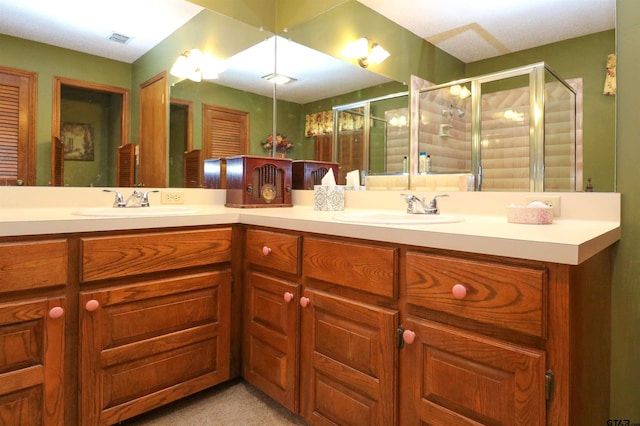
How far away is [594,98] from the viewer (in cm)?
128

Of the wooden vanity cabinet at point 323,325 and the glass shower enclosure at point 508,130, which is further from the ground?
the glass shower enclosure at point 508,130

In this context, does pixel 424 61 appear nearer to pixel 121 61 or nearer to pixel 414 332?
pixel 414 332

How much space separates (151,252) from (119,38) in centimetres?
115

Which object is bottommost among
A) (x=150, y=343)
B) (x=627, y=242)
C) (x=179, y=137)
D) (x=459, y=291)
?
(x=150, y=343)

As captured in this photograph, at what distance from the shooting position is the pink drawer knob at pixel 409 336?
1065 millimetres

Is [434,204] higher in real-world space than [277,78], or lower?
lower

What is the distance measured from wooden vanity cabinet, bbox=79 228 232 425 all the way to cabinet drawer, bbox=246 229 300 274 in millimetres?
111

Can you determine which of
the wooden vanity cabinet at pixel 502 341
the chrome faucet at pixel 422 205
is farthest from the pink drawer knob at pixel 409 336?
the chrome faucet at pixel 422 205

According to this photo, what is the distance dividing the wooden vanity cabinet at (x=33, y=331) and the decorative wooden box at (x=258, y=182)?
93 cm

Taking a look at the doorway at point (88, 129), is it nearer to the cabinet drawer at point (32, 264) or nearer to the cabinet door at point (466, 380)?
the cabinet drawer at point (32, 264)

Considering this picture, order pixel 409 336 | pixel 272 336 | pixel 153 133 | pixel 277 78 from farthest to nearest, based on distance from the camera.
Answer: pixel 277 78
pixel 153 133
pixel 272 336
pixel 409 336

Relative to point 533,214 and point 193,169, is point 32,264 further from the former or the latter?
point 533,214

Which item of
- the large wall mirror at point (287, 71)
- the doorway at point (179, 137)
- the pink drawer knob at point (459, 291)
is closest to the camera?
the pink drawer knob at point (459, 291)

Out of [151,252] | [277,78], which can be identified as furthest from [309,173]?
[151,252]
